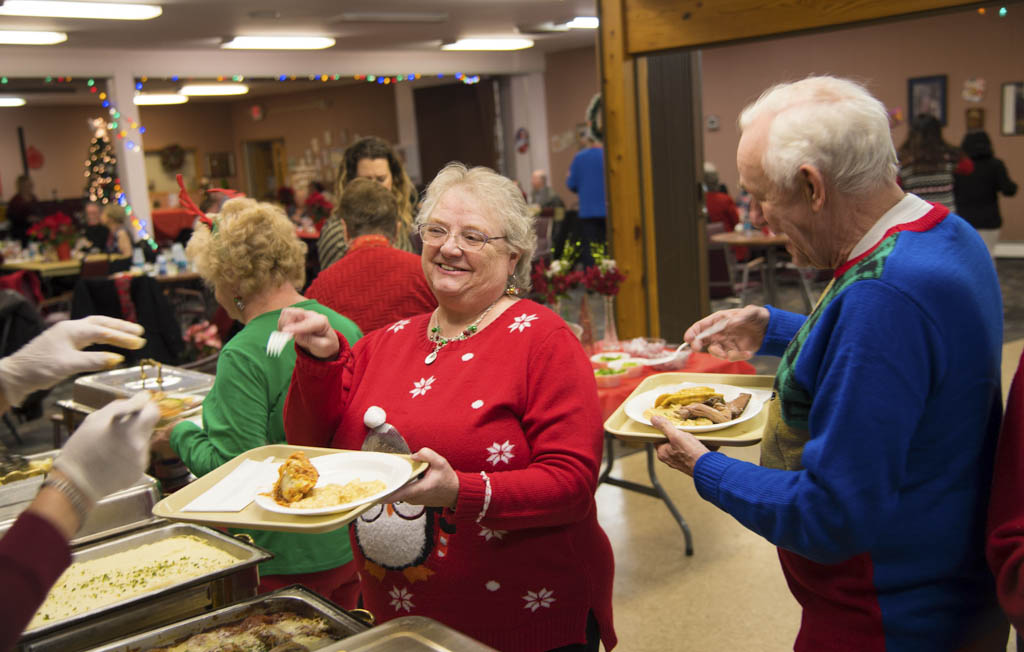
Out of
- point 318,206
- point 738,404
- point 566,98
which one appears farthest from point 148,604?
point 566,98

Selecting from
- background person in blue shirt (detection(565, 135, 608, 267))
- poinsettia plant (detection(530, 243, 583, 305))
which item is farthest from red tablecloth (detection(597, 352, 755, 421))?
background person in blue shirt (detection(565, 135, 608, 267))

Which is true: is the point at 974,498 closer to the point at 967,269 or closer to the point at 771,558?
the point at 967,269

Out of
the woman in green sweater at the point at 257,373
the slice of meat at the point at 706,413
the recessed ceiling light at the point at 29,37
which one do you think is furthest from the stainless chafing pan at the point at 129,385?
the recessed ceiling light at the point at 29,37

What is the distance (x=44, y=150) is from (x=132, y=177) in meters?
7.23

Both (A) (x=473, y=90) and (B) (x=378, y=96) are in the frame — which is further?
(B) (x=378, y=96)

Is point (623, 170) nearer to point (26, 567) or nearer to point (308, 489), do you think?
point (308, 489)

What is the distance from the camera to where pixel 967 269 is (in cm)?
115

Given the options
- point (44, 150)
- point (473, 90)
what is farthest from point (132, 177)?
point (44, 150)

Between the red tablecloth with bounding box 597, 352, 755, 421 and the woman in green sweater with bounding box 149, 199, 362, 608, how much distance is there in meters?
1.01

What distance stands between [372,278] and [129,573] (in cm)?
126

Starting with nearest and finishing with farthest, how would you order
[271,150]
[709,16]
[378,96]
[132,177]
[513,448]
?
[513,448], [709,16], [132,177], [378,96], [271,150]

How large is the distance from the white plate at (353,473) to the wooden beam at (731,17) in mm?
2871

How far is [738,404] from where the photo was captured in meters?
1.66

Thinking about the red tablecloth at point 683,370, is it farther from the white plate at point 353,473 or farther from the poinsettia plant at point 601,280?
the white plate at point 353,473
